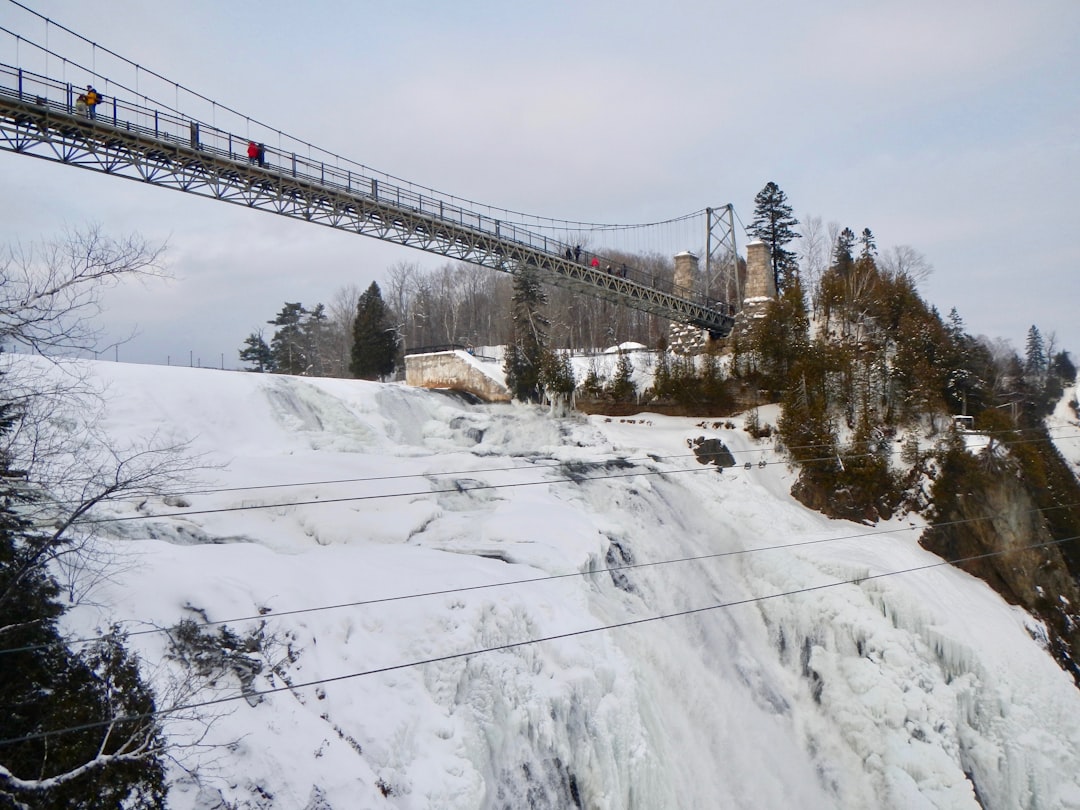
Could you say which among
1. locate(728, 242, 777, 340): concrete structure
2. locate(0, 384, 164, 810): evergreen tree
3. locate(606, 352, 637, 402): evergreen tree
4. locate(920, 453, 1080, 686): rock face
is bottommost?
locate(920, 453, 1080, 686): rock face

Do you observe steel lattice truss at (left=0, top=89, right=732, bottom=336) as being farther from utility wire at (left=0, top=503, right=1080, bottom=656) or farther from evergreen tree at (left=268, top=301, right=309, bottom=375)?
evergreen tree at (left=268, top=301, right=309, bottom=375)

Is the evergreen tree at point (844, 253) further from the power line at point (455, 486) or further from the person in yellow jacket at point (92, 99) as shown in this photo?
the person in yellow jacket at point (92, 99)

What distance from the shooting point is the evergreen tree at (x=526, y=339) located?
2688cm

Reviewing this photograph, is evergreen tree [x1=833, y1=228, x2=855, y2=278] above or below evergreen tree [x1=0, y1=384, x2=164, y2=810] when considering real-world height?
above

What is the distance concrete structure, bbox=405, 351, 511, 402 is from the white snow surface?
25.7ft

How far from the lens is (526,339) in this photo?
28.2 m

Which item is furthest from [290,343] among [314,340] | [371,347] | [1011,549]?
[1011,549]

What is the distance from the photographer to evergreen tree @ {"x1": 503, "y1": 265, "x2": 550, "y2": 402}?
26875 mm

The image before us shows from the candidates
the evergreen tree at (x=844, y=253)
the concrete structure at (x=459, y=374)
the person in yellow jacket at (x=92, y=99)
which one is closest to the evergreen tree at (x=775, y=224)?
the evergreen tree at (x=844, y=253)

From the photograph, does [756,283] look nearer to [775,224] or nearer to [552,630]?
[775,224]

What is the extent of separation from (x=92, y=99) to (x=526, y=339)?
54.8ft

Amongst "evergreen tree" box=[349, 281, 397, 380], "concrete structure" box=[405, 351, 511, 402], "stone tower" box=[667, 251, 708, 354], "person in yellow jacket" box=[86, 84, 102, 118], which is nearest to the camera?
"person in yellow jacket" box=[86, 84, 102, 118]

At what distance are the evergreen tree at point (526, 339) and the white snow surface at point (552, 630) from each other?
7.14 metres

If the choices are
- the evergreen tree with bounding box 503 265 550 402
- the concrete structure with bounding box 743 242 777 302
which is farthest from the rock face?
the evergreen tree with bounding box 503 265 550 402
